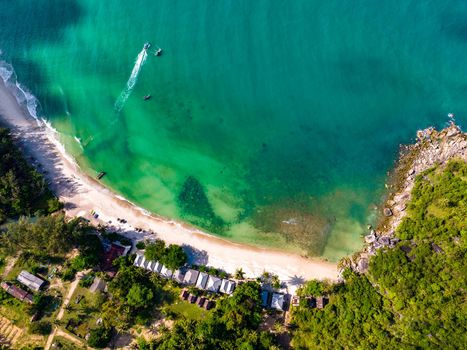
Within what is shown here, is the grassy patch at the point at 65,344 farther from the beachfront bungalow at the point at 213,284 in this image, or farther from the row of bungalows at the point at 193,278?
the beachfront bungalow at the point at 213,284

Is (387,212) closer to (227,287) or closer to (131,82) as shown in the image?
(227,287)

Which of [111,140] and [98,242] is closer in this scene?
[98,242]

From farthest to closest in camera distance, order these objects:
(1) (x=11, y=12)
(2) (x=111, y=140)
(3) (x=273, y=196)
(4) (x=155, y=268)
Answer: (1) (x=11, y=12) → (2) (x=111, y=140) → (3) (x=273, y=196) → (4) (x=155, y=268)

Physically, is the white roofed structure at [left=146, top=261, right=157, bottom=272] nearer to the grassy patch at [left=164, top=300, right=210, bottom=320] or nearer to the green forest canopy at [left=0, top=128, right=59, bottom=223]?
the grassy patch at [left=164, top=300, right=210, bottom=320]

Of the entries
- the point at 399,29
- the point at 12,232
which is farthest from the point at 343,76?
the point at 12,232

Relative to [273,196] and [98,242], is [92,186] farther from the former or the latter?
[273,196]

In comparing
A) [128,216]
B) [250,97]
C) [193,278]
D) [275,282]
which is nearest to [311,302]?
[275,282]
